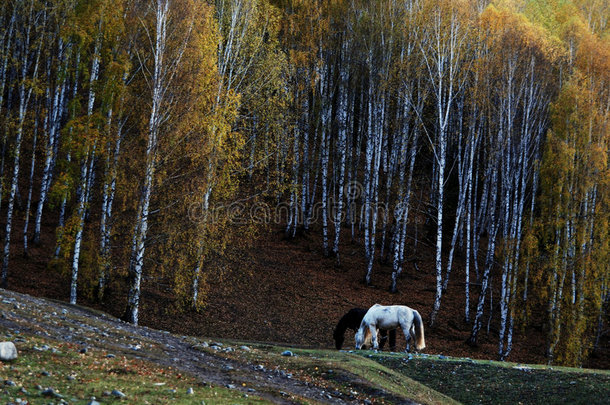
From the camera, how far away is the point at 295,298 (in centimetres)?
3105

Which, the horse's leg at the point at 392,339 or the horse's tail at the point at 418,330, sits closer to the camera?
the horse's tail at the point at 418,330

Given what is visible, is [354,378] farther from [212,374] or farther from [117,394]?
[117,394]

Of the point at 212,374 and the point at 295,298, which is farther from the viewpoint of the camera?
the point at 295,298

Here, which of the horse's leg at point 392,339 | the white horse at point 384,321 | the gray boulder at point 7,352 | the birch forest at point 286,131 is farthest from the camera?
the horse's leg at point 392,339

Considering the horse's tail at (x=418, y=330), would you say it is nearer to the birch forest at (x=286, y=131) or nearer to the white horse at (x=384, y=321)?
the white horse at (x=384, y=321)

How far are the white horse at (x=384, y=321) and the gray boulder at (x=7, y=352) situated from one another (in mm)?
14209

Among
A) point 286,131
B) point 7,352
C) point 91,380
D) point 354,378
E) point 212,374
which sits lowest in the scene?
point 354,378

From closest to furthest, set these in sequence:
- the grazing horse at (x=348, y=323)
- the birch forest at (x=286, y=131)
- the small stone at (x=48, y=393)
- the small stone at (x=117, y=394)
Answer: the small stone at (x=48, y=393)
the small stone at (x=117, y=394)
the grazing horse at (x=348, y=323)
the birch forest at (x=286, y=131)

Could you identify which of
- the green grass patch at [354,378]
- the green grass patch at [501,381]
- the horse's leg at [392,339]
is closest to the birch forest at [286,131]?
the horse's leg at [392,339]

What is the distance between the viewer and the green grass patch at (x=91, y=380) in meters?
7.94

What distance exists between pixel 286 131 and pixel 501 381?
950 inches

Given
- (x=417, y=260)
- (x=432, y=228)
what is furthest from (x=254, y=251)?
(x=432, y=228)

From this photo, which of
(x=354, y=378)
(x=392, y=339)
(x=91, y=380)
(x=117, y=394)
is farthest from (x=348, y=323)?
(x=117, y=394)

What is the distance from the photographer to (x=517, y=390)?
51.1 feet
